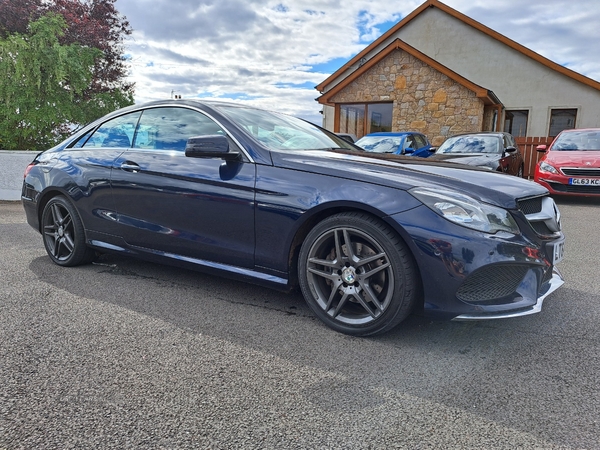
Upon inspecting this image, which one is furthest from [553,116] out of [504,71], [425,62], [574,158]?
[574,158]

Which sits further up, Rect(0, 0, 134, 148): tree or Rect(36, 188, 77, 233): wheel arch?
Rect(0, 0, 134, 148): tree

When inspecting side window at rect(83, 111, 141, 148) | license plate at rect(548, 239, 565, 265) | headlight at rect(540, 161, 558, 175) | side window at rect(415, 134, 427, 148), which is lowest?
license plate at rect(548, 239, 565, 265)

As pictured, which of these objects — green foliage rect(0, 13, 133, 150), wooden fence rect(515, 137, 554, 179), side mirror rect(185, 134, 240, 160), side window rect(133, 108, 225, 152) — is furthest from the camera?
wooden fence rect(515, 137, 554, 179)

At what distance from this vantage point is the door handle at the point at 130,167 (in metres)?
3.57

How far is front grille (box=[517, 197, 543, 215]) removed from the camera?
105 inches

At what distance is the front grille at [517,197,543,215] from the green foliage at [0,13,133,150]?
381 inches

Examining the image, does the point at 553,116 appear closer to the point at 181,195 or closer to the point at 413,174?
the point at 413,174

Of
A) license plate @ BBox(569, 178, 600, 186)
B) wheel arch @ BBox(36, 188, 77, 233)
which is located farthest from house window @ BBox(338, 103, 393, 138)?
wheel arch @ BBox(36, 188, 77, 233)

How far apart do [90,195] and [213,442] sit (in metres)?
2.80

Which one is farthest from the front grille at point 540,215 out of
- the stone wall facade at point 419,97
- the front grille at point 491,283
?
the stone wall facade at point 419,97

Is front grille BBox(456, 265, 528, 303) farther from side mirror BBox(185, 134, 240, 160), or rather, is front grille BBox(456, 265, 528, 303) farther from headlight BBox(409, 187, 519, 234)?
side mirror BBox(185, 134, 240, 160)

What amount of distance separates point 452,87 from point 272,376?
48.1 ft

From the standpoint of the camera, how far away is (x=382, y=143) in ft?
36.5

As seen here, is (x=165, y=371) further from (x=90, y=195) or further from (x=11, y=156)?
(x=11, y=156)
